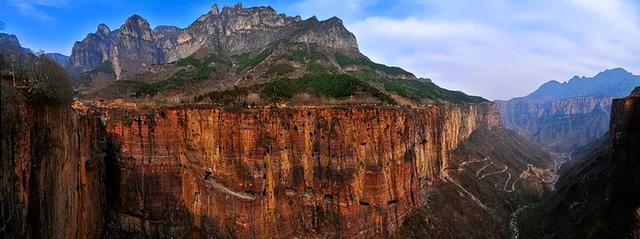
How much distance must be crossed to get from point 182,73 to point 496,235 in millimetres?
75092

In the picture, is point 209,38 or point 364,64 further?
point 209,38

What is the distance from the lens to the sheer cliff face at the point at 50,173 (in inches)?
981

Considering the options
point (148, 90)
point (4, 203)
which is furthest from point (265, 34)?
point (4, 203)

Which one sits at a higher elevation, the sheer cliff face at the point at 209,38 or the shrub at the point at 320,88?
the sheer cliff face at the point at 209,38

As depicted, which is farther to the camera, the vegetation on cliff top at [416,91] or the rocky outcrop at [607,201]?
the vegetation on cliff top at [416,91]

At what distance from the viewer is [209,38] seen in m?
148

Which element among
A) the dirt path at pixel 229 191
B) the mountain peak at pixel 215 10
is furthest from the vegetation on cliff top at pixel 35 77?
the mountain peak at pixel 215 10

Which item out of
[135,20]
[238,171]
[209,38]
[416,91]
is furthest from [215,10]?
[238,171]

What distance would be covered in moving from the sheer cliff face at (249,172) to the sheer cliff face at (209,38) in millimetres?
79092

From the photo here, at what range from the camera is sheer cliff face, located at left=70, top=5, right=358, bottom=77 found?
140m

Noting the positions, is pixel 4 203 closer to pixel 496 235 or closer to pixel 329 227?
pixel 329 227

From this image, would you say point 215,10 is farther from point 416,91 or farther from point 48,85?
point 48,85

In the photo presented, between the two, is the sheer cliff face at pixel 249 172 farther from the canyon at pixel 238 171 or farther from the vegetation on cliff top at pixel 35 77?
the vegetation on cliff top at pixel 35 77

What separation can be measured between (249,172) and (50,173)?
21226 millimetres
